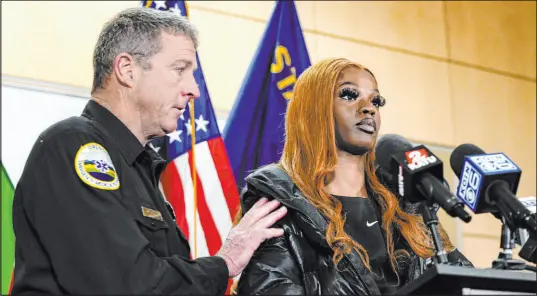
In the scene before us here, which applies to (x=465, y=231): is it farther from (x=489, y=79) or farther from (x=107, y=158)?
(x=107, y=158)

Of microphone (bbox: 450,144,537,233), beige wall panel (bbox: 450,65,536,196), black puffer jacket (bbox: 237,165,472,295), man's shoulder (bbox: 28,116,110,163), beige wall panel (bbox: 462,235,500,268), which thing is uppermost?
man's shoulder (bbox: 28,116,110,163)

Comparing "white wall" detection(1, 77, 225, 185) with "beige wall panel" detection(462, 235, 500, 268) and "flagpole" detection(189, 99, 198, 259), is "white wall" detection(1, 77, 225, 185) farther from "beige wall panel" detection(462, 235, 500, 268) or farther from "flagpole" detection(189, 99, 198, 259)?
"beige wall panel" detection(462, 235, 500, 268)

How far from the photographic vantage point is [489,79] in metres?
5.91

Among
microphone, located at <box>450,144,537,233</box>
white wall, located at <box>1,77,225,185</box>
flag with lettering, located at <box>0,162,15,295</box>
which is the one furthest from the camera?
white wall, located at <box>1,77,225,185</box>

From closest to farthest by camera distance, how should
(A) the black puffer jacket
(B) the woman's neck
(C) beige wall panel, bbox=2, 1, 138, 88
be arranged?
(A) the black puffer jacket, (B) the woman's neck, (C) beige wall panel, bbox=2, 1, 138, 88

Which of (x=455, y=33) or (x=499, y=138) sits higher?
(x=455, y=33)

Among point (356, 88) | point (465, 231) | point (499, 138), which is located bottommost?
point (465, 231)

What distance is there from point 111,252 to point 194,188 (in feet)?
5.42

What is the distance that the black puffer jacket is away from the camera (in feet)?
7.10

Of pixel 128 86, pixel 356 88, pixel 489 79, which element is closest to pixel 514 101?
pixel 489 79

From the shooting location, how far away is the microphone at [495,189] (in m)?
1.65

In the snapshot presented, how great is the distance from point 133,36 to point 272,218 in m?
0.62

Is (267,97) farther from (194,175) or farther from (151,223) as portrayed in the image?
(151,223)

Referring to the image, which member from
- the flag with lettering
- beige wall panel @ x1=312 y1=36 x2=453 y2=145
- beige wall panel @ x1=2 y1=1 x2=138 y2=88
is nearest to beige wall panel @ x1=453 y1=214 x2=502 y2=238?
beige wall panel @ x1=312 y1=36 x2=453 y2=145
